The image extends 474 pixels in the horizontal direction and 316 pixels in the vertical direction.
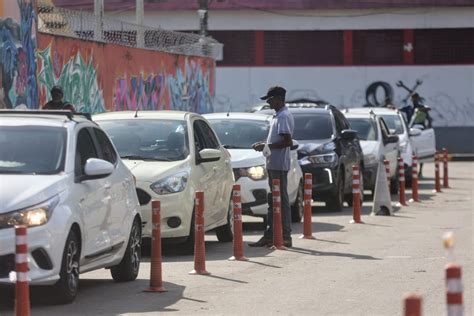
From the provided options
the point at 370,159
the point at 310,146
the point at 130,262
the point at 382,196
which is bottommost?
the point at 382,196

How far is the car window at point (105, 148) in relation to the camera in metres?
12.6

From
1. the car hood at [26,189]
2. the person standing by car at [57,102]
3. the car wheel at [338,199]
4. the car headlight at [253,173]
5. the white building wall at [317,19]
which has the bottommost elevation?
the car wheel at [338,199]

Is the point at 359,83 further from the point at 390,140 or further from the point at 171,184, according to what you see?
the point at 171,184

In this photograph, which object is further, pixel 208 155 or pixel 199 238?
pixel 208 155

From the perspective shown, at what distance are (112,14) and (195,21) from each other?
316 centimetres

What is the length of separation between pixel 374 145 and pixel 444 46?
981 inches

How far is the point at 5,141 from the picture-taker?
11727 mm

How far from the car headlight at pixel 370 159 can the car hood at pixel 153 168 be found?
11056mm

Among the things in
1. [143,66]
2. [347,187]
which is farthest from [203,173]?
[143,66]

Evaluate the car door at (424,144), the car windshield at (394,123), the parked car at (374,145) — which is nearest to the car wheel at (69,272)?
the parked car at (374,145)

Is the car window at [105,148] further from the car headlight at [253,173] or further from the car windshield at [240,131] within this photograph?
the car windshield at [240,131]

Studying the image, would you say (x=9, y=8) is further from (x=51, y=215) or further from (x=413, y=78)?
(x=413, y=78)

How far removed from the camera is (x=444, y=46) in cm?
5091

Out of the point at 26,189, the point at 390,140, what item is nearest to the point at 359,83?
the point at 390,140
